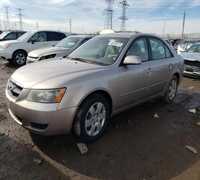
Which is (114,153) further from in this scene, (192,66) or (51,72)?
(192,66)

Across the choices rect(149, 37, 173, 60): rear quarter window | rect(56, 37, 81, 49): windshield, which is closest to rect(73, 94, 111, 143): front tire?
rect(149, 37, 173, 60): rear quarter window

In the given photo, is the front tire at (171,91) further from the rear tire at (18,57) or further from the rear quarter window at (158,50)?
the rear tire at (18,57)

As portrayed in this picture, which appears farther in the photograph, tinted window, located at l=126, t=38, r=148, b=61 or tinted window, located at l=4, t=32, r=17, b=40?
tinted window, located at l=4, t=32, r=17, b=40

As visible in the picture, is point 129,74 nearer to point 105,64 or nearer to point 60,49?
point 105,64

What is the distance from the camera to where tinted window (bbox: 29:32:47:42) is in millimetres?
10977

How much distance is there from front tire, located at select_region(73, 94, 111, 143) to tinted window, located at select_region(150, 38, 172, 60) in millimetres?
1732

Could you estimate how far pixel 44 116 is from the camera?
2.77 meters

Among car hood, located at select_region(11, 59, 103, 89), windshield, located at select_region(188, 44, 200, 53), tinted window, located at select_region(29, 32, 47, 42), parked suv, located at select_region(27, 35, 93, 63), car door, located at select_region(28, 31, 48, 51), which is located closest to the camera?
car hood, located at select_region(11, 59, 103, 89)

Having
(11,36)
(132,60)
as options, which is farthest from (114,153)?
(11,36)

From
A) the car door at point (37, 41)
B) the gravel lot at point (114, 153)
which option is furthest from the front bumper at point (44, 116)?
the car door at point (37, 41)

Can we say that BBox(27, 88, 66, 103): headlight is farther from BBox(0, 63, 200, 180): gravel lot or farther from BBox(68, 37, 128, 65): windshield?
BBox(68, 37, 128, 65): windshield

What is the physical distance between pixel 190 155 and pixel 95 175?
1.48 meters

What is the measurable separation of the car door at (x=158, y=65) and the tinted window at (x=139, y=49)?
17cm

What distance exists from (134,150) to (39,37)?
946cm
